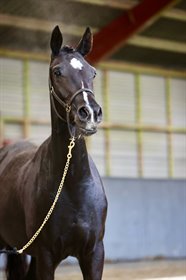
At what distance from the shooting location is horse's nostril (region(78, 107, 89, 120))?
328 cm

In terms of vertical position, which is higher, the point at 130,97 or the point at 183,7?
the point at 183,7

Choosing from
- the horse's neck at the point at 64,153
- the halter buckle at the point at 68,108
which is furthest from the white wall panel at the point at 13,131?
the halter buckle at the point at 68,108

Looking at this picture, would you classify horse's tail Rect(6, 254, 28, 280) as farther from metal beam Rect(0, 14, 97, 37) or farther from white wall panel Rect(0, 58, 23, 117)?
white wall panel Rect(0, 58, 23, 117)

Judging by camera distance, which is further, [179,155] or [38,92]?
[179,155]

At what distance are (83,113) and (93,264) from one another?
0.97 m

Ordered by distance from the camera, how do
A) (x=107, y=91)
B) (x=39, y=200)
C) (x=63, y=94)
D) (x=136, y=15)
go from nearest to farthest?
(x=63, y=94), (x=39, y=200), (x=136, y=15), (x=107, y=91)

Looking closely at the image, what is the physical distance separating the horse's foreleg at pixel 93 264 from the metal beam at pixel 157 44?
8997mm

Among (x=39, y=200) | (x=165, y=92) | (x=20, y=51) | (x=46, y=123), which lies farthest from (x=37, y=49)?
(x=39, y=200)

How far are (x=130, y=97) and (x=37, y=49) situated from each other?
231 centimetres

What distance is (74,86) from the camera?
352cm

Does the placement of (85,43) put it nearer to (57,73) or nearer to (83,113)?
(57,73)

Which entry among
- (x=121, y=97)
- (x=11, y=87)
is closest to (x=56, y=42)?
(x=11, y=87)

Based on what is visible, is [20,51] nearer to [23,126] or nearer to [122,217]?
[23,126]

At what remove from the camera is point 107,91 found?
12680 millimetres
